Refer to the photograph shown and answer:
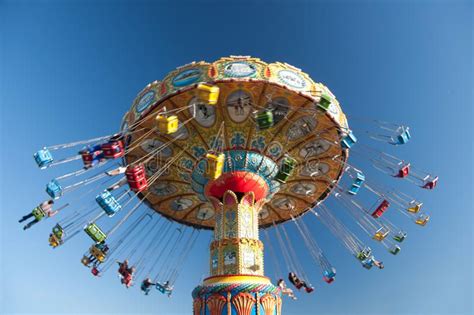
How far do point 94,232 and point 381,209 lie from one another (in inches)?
427

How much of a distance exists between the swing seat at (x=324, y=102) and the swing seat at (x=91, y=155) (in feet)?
22.1

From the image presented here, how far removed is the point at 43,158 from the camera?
10.7m

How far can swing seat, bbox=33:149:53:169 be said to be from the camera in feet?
35.1

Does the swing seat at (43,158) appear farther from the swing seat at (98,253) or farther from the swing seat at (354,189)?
the swing seat at (354,189)

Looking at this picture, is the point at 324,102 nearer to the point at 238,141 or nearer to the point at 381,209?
the point at 238,141

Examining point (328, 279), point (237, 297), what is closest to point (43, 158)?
point (237, 297)

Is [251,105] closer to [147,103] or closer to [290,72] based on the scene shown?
[290,72]

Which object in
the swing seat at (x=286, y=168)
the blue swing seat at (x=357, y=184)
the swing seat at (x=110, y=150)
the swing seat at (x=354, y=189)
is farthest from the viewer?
the swing seat at (x=354, y=189)

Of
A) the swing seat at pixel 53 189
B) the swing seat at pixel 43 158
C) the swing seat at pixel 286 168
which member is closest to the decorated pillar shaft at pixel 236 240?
the swing seat at pixel 286 168

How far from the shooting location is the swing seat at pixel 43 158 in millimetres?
10688

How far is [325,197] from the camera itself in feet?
55.9

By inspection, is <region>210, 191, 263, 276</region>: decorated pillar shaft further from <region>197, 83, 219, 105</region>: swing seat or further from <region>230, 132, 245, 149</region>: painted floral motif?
<region>197, 83, 219, 105</region>: swing seat

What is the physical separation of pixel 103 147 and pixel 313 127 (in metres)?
7.23

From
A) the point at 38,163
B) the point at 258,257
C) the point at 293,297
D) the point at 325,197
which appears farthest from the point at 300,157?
the point at 38,163
